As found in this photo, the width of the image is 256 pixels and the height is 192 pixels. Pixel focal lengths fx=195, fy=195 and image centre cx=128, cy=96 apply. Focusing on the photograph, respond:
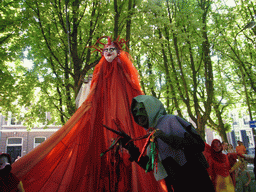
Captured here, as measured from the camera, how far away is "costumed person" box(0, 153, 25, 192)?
247cm

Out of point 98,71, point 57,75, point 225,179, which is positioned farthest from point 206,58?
point 57,75

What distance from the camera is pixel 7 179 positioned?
254cm

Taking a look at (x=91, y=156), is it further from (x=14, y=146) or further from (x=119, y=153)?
(x=14, y=146)

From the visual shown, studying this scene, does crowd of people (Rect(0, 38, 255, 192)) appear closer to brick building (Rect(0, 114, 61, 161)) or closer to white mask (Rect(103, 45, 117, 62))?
white mask (Rect(103, 45, 117, 62))

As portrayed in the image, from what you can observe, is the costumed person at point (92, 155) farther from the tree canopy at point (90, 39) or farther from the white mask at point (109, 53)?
the tree canopy at point (90, 39)

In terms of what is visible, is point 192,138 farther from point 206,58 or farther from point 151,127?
point 206,58

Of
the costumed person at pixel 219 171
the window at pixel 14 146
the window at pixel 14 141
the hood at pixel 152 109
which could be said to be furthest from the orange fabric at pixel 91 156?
the window at pixel 14 141

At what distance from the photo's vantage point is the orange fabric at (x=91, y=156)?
292cm

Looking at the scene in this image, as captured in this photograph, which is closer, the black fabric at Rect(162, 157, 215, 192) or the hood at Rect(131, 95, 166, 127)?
the black fabric at Rect(162, 157, 215, 192)

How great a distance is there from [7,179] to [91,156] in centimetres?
125

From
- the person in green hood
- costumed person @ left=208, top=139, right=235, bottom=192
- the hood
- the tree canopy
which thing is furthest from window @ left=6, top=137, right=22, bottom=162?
the person in green hood

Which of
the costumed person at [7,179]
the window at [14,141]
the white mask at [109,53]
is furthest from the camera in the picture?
the window at [14,141]

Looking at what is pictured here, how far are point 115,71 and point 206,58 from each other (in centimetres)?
563

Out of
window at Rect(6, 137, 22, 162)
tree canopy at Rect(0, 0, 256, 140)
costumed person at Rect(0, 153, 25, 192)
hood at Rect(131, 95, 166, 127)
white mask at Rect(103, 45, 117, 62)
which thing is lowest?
window at Rect(6, 137, 22, 162)
